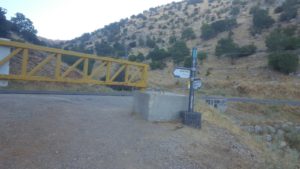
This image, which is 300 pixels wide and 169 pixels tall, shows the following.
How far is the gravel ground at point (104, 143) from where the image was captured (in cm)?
557

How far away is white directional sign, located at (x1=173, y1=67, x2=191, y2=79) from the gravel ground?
151 centimetres

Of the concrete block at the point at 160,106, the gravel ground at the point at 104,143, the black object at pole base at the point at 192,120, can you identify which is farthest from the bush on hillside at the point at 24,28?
the black object at pole base at the point at 192,120

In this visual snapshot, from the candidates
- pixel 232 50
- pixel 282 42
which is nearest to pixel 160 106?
pixel 282 42

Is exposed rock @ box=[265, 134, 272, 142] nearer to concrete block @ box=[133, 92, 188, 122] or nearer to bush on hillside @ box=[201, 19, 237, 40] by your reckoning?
concrete block @ box=[133, 92, 188, 122]

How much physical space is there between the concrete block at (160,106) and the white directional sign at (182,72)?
0.73m

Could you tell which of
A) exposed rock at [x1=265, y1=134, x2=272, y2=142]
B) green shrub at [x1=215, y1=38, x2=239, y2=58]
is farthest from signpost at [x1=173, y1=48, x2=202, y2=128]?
green shrub at [x1=215, y1=38, x2=239, y2=58]

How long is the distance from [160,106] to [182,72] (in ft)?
4.11

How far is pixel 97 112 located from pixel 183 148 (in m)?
3.96

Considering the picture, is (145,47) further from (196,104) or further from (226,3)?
(196,104)

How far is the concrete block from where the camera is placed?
9.34 m

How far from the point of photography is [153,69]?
2078 inches

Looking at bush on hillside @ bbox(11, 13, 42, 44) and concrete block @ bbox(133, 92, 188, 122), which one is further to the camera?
bush on hillside @ bbox(11, 13, 42, 44)

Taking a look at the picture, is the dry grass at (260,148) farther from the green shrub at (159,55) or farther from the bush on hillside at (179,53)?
the green shrub at (159,55)

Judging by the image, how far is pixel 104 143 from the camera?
666 centimetres
